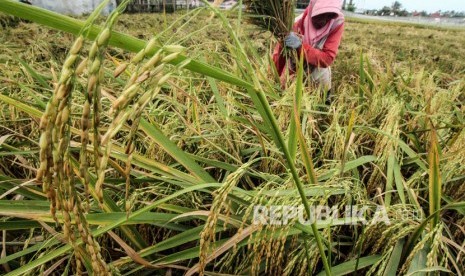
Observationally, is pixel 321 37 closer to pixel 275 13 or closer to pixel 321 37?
pixel 321 37

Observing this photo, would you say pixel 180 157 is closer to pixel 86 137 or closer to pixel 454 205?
pixel 86 137

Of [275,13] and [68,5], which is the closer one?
[275,13]

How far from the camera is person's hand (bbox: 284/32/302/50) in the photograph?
2.27 metres

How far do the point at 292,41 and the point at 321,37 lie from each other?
2.04ft

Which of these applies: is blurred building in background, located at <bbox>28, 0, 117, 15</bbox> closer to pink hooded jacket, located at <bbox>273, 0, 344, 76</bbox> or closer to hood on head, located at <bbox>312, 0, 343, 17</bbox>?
pink hooded jacket, located at <bbox>273, 0, 344, 76</bbox>

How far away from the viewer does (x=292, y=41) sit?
7.59 ft

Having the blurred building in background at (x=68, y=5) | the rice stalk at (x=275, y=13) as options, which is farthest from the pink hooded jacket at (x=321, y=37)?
the blurred building in background at (x=68, y=5)

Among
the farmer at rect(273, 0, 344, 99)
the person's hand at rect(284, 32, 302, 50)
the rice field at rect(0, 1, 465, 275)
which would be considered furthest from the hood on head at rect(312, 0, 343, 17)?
the rice field at rect(0, 1, 465, 275)

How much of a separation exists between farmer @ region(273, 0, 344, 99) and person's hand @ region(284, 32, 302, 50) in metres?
0.18

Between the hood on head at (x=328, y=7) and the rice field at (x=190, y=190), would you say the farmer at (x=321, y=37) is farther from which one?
the rice field at (x=190, y=190)

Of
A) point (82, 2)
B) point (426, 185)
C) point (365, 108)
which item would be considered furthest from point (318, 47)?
point (82, 2)

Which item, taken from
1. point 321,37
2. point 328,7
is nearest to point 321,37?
point 321,37

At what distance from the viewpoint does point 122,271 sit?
2.95 ft

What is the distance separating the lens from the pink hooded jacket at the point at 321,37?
2.59 metres
